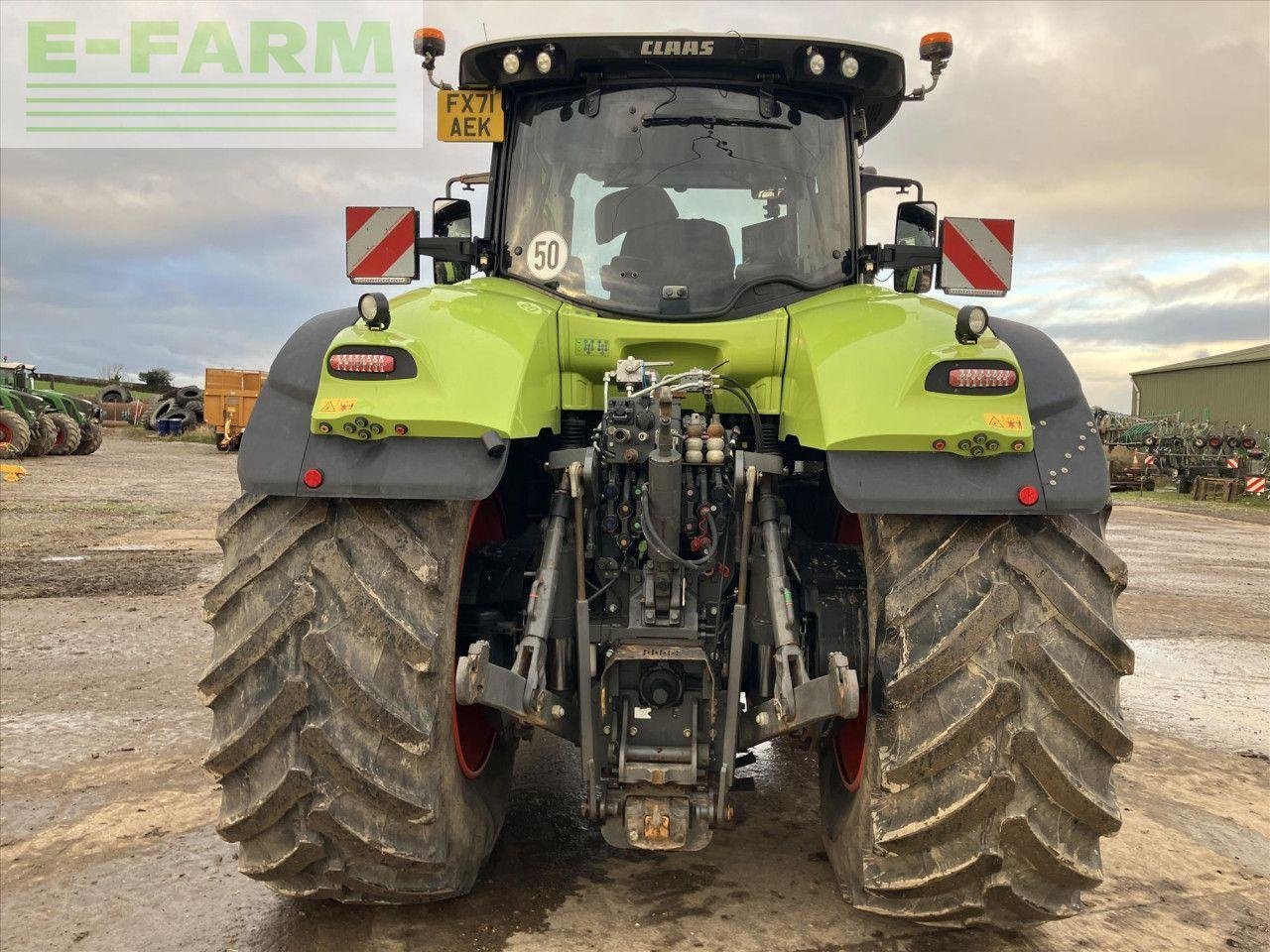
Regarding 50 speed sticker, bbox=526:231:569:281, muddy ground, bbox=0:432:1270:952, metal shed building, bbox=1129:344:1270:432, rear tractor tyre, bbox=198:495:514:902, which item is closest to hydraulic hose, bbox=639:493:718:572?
rear tractor tyre, bbox=198:495:514:902

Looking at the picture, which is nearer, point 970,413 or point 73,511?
point 970,413

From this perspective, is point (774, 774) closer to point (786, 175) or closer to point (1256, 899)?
point (1256, 899)

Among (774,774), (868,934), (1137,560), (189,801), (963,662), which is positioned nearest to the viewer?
(963,662)

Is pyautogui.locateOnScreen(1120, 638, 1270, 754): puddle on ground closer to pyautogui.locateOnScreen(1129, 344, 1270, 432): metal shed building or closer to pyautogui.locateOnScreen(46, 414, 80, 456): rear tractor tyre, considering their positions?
pyautogui.locateOnScreen(46, 414, 80, 456): rear tractor tyre

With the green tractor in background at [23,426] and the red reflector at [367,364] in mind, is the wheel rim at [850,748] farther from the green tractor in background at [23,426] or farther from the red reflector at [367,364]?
the green tractor in background at [23,426]

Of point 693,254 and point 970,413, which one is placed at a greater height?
point 693,254

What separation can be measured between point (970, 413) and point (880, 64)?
5.70ft

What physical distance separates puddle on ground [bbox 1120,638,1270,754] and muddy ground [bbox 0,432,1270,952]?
2 centimetres

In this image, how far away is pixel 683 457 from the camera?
2.74 meters

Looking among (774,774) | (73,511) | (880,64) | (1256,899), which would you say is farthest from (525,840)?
(73,511)

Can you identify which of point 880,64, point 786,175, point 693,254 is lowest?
point 693,254

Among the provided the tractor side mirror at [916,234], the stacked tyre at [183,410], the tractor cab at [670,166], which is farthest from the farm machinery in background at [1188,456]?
the stacked tyre at [183,410]

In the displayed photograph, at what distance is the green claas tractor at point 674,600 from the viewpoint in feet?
8.16

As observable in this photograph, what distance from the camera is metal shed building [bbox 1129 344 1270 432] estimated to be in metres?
38.6
